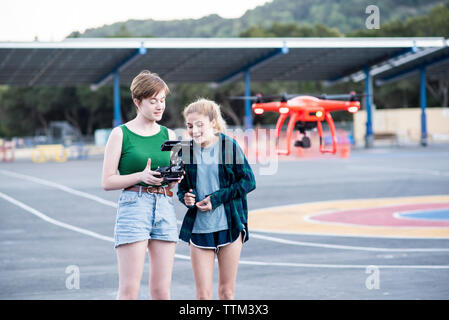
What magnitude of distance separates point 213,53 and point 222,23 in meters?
79.5

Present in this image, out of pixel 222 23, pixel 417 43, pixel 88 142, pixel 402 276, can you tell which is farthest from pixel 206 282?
pixel 222 23

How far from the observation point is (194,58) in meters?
43.3

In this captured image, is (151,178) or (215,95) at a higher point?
(215,95)

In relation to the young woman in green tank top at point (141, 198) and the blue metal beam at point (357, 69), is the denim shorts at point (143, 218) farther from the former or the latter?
the blue metal beam at point (357, 69)

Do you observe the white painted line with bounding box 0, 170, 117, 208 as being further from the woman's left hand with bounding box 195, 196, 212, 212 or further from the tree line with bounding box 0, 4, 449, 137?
the tree line with bounding box 0, 4, 449, 137

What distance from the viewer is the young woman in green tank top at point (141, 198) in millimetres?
5211

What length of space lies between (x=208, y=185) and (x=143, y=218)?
55 cm

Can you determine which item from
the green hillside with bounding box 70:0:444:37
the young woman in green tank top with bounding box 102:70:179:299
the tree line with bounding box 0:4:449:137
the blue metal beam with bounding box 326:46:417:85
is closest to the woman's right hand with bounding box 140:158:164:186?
the young woman in green tank top with bounding box 102:70:179:299

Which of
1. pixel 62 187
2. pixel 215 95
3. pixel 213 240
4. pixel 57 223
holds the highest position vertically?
pixel 215 95

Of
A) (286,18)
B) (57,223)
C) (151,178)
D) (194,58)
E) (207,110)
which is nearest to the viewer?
(151,178)

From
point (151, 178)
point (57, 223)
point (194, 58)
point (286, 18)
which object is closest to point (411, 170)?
point (57, 223)

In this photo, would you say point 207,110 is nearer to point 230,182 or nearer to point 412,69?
point 230,182

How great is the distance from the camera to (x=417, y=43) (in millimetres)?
39781

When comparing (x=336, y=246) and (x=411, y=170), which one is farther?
(x=411, y=170)
